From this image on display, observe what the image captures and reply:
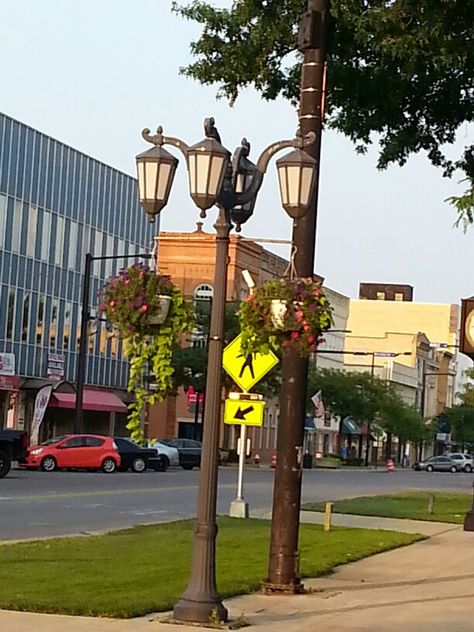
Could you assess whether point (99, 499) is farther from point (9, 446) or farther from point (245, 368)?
point (9, 446)

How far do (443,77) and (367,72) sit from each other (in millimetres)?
976

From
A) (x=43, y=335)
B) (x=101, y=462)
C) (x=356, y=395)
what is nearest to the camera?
(x=101, y=462)

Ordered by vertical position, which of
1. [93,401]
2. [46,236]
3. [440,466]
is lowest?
[440,466]

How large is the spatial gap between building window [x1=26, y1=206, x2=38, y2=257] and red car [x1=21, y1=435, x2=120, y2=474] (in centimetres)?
1297

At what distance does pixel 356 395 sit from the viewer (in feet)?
283

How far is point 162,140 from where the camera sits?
11180 mm

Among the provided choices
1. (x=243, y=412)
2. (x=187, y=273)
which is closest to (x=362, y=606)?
(x=243, y=412)

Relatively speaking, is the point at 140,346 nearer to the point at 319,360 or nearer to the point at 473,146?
the point at 473,146

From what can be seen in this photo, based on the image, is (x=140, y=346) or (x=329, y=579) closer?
(x=140, y=346)

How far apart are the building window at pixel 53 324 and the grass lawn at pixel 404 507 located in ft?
88.3

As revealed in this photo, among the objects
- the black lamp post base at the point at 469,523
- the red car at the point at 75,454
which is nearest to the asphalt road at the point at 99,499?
the red car at the point at 75,454

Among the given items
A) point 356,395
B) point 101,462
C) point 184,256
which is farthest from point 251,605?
point 356,395

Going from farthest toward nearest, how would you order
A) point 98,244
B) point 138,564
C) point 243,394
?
point 98,244, point 243,394, point 138,564

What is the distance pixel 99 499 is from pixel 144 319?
1906 cm
